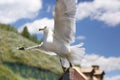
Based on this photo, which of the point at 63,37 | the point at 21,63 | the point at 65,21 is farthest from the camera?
the point at 21,63

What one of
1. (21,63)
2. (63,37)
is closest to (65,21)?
(63,37)

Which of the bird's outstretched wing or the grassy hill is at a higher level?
the bird's outstretched wing

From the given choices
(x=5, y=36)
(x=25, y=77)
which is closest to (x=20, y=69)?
(x=25, y=77)

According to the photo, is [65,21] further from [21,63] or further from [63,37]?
[21,63]

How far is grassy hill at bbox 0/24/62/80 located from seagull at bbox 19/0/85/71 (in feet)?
104

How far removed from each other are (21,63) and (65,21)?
120 feet

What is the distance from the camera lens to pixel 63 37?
9.58 meters

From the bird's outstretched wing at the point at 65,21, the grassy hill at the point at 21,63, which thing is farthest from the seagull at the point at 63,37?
the grassy hill at the point at 21,63

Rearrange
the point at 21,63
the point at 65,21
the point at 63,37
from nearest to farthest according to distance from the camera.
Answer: the point at 65,21, the point at 63,37, the point at 21,63

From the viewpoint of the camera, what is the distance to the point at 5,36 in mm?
50938

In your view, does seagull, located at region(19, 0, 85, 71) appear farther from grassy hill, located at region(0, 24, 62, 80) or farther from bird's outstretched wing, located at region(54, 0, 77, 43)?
grassy hill, located at region(0, 24, 62, 80)

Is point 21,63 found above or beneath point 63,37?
beneath

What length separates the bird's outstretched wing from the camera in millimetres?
9180

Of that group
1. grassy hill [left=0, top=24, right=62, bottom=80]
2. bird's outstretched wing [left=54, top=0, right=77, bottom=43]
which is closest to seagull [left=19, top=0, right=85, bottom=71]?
bird's outstretched wing [left=54, top=0, right=77, bottom=43]
